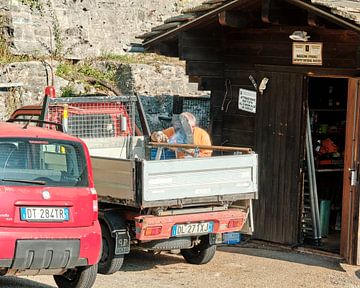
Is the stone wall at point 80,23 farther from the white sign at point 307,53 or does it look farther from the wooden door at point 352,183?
the wooden door at point 352,183

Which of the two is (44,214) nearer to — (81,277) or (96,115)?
(81,277)

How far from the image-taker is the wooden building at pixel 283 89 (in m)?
11.0

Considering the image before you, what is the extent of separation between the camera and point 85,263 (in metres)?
8.12

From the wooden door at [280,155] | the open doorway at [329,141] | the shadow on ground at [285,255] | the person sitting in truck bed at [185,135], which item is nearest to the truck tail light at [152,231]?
the person sitting in truck bed at [185,135]

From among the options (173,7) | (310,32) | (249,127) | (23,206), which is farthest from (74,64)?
(23,206)

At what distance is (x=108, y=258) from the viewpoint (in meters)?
9.87

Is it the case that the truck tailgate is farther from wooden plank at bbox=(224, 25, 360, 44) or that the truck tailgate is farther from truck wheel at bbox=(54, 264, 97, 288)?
wooden plank at bbox=(224, 25, 360, 44)

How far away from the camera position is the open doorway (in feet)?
42.2

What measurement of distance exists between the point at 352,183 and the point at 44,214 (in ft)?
15.4

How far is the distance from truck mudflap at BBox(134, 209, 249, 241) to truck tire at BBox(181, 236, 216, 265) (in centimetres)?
46

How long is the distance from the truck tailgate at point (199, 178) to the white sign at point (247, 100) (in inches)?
96.6

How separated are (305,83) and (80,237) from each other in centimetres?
491

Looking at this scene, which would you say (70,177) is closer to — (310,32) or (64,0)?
(310,32)

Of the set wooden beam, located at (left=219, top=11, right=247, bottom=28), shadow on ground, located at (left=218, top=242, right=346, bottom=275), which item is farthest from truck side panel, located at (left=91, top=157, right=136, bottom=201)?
wooden beam, located at (left=219, top=11, right=247, bottom=28)
